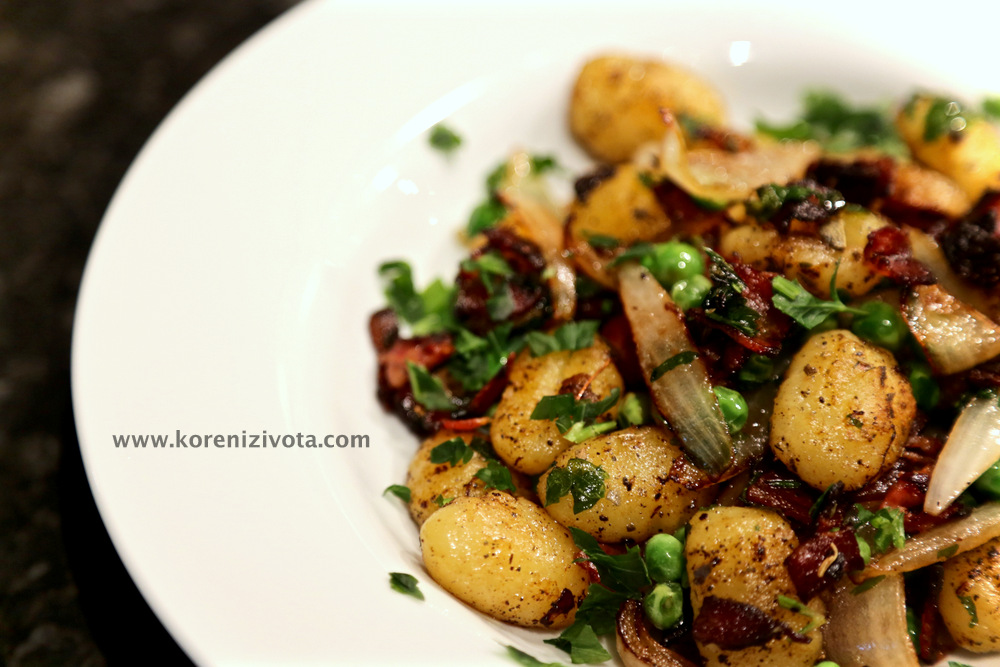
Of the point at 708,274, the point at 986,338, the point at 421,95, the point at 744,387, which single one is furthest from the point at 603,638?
the point at 421,95

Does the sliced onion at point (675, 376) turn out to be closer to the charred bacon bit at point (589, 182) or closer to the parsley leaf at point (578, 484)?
the parsley leaf at point (578, 484)

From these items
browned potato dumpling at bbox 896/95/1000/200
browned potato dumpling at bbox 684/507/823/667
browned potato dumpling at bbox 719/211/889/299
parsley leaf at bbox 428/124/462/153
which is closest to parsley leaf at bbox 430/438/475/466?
browned potato dumpling at bbox 684/507/823/667

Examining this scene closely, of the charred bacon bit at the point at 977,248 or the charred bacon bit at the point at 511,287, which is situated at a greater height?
the charred bacon bit at the point at 977,248

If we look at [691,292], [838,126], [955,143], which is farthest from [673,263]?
[838,126]

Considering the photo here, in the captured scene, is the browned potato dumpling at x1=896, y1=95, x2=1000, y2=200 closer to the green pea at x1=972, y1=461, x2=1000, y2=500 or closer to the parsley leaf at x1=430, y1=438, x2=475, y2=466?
the green pea at x1=972, y1=461, x2=1000, y2=500

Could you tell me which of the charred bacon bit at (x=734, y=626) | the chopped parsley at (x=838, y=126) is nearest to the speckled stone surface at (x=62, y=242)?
the charred bacon bit at (x=734, y=626)

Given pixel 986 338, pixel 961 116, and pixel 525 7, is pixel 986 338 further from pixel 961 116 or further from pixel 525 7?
pixel 525 7
